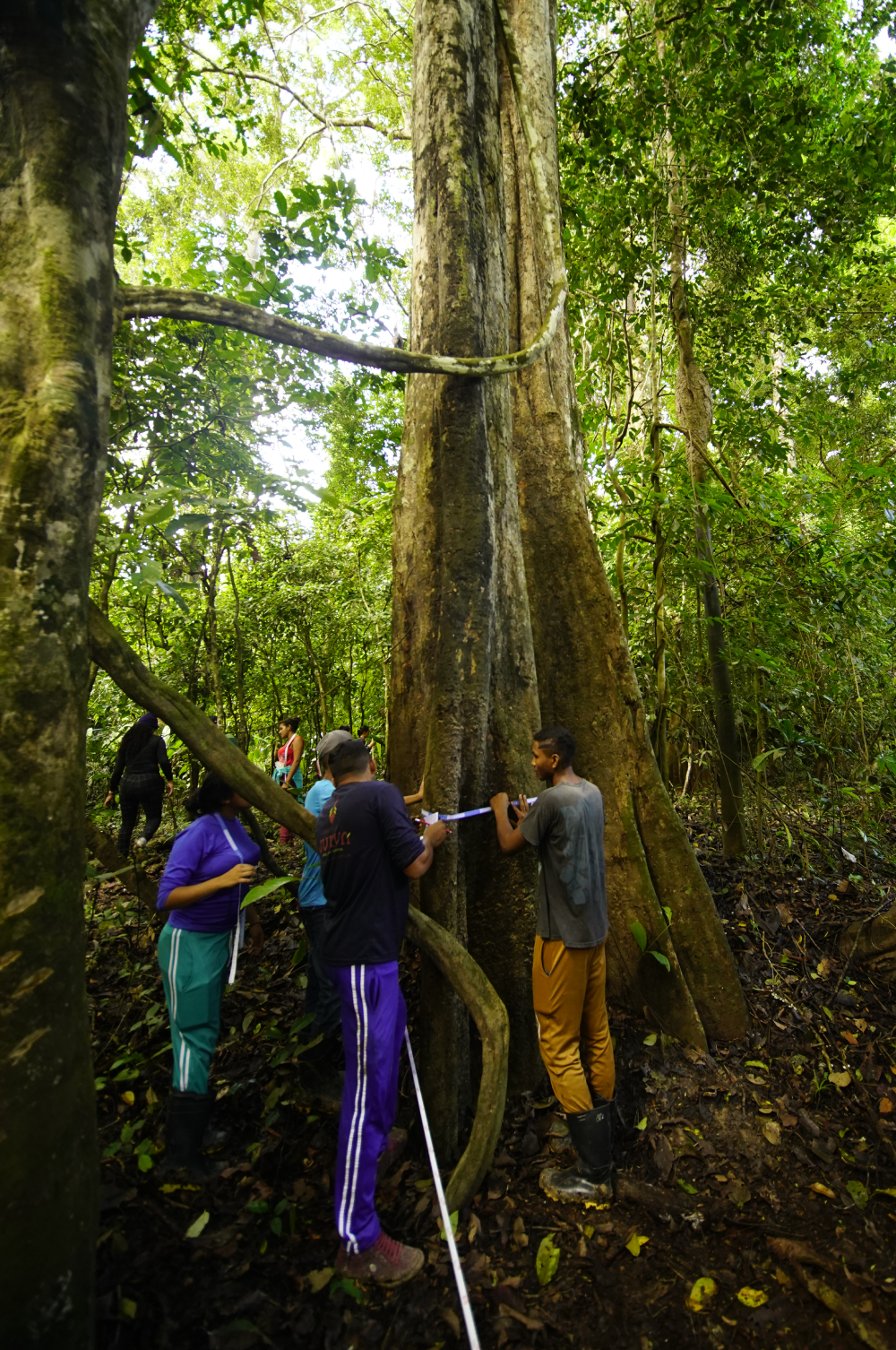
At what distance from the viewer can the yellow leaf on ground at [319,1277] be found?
2277 mm

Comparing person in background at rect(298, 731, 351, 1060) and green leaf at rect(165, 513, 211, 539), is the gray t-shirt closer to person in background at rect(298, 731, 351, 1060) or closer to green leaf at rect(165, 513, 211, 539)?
person in background at rect(298, 731, 351, 1060)

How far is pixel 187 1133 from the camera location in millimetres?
2828

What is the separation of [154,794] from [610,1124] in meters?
5.80

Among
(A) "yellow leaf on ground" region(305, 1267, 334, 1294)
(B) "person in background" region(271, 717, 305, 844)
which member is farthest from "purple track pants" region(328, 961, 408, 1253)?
(B) "person in background" region(271, 717, 305, 844)

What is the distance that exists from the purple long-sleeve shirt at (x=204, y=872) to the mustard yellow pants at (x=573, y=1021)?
1.44 m

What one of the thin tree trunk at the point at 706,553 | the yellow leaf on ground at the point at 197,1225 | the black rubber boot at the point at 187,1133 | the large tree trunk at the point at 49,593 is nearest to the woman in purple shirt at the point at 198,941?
the black rubber boot at the point at 187,1133

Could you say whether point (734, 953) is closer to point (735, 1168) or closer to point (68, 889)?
point (735, 1168)

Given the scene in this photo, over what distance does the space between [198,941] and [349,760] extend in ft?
3.60

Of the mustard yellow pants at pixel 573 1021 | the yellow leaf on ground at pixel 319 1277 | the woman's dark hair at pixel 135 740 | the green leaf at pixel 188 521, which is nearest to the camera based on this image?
the yellow leaf on ground at pixel 319 1277

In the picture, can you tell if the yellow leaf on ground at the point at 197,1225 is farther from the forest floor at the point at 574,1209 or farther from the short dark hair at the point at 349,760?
the short dark hair at the point at 349,760

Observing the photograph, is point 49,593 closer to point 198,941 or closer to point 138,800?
point 198,941

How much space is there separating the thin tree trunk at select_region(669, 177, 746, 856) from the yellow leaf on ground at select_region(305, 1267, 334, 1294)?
4.14 m

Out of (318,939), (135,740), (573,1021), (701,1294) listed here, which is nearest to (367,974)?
(573,1021)

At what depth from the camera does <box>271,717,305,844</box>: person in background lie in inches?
270
